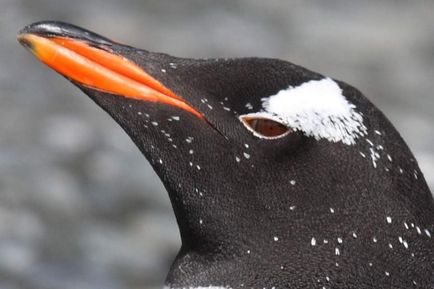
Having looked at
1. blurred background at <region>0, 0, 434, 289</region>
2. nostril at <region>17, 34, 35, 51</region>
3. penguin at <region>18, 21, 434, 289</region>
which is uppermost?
blurred background at <region>0, 0, 434, 289</region>

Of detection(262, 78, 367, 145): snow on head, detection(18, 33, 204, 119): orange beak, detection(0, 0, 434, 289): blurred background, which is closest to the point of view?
detection(262, 78, 367, 145): snow on head

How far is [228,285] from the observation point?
137 inches

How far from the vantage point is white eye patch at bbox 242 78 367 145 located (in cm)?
333

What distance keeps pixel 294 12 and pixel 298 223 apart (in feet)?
16.5

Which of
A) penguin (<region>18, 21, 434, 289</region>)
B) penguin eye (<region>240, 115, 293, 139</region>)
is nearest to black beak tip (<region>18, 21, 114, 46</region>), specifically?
penguin (<region>18, 21, 434, 289</region>)

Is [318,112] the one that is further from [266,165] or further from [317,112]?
[266,165]

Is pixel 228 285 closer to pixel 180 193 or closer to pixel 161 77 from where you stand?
pixel 180 193

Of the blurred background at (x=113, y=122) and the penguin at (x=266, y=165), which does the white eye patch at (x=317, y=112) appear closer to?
the penguin at (x=266, y=165)

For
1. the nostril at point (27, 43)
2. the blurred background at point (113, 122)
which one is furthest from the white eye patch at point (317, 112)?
the blurred background at point (113, 122)

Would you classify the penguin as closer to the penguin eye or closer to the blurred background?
the penguin eye

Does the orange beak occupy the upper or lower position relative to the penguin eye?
upper

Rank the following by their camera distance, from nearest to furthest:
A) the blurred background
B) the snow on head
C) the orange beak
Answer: the snow on head
the orange beak
the blurred background

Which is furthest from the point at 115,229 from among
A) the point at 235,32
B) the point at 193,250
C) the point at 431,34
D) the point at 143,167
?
the point at 193,250

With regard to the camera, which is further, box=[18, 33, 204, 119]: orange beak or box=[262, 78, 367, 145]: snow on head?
box=[18, 33, 204, 119]: orange beak
